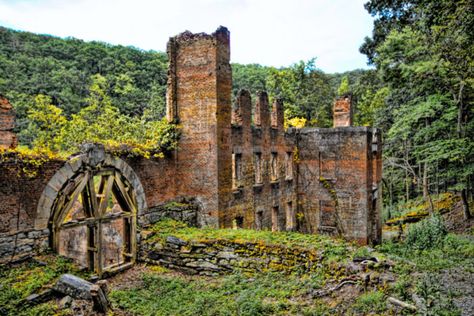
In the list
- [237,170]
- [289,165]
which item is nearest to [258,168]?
[237,170]

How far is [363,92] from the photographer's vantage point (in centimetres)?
4575

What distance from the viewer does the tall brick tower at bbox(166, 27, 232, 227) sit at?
47.8 ft

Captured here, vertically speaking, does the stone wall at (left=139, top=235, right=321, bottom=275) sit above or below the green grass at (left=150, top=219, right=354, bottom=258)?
below

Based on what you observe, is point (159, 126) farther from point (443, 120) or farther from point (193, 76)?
point (443, 120)

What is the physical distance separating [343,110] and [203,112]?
12.3 metres

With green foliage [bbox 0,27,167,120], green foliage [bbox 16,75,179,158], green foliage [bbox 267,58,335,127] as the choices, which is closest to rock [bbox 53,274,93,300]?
green foliage [bbox 16,75,179,158]

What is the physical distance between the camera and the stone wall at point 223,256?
10.4m

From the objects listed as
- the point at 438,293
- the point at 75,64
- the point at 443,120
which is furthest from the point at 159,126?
the point at 75,64

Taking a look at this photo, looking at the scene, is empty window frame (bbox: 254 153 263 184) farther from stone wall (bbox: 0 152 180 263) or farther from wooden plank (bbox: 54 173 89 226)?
stone wall (bbox: 0 152 180 263)

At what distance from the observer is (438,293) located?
27.1ft

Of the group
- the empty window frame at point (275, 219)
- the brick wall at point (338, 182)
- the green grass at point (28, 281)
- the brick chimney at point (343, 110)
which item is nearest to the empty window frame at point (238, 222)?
the empty window frame at point (275, 219)

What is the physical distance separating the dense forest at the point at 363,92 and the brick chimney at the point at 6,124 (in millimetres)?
1226

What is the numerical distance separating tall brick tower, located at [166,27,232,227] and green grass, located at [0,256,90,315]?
575 cm

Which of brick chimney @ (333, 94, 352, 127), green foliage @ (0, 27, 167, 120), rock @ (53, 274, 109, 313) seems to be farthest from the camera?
green foliage @ (0, 27, 167, 120)
